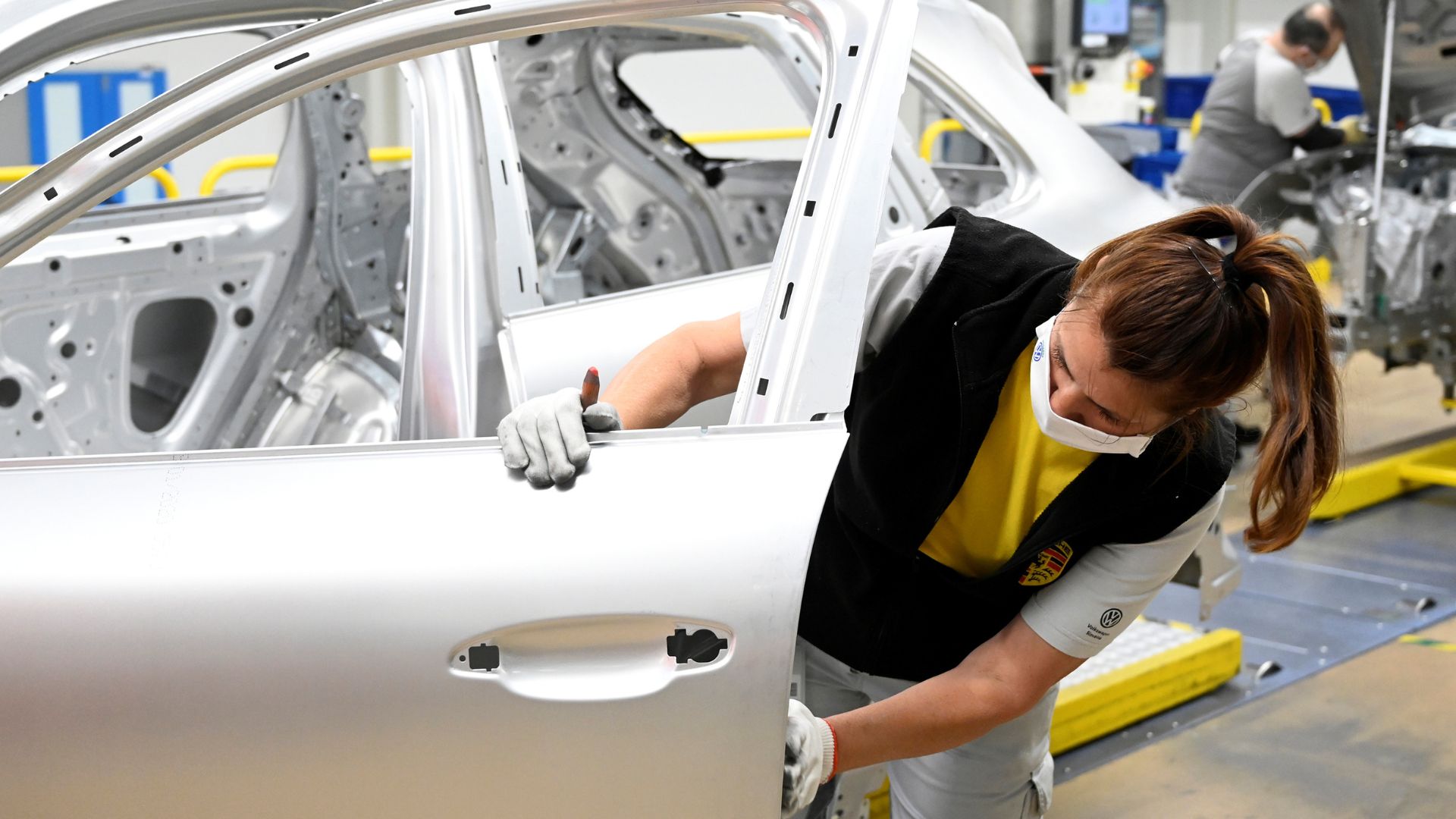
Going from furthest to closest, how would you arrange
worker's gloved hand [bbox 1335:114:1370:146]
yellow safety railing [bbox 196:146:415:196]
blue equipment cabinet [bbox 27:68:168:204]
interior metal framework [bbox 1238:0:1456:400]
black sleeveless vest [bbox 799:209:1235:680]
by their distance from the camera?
blue equipment cabinet [bbox 27:68:168:204]
worker's gloved hand [bbox 1335:114:1370:146]
interior metal framework [bbox 1238:0:1456:400]
yellow safety railing [bbox 196:146:415:196]
black sleeveless vest [bbox 799:209:1235:680]

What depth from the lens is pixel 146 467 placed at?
4.54ft

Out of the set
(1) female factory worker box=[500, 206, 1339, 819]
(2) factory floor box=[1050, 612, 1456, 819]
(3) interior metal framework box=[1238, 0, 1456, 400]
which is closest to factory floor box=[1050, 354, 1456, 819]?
(2) factory floor box=[1050, 612, 1456, 819]

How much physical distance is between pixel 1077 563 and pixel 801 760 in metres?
0.55

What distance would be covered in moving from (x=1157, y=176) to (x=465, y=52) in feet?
28.7

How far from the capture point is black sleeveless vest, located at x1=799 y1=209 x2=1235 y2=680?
168 cm

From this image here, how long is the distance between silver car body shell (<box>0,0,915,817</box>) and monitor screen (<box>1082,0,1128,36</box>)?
10726 millimetres

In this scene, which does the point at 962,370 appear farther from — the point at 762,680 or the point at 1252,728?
the point at 1252,728

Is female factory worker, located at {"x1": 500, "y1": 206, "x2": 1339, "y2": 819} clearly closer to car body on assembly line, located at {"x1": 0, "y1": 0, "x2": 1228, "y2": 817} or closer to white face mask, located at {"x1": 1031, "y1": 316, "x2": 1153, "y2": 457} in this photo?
white face mask, located at {"x1": 1031, "y1": 316, "x2": 1153, "y2": 457}

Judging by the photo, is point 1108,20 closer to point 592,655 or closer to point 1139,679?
point 1139,679

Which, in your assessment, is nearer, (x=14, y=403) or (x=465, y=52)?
(x=465, y=52)

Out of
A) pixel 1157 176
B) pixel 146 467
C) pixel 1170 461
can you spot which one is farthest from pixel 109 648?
pixel 1157 176

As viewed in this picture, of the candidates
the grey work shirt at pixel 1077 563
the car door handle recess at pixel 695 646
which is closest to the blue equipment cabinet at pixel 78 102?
the grey work shirt at pixel 1077 563

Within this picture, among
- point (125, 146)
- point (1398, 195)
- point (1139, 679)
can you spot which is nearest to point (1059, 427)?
point (125, 146)

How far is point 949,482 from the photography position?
1727 mm
